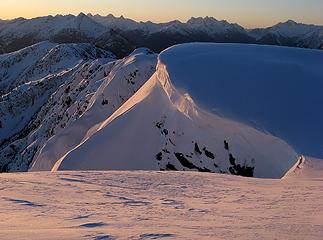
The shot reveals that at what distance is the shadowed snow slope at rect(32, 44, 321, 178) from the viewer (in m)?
18.9

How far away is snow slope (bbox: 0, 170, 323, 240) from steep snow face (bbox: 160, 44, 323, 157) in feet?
20.4

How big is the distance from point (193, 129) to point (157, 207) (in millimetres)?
14415

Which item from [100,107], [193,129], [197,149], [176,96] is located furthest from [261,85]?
[100,107]

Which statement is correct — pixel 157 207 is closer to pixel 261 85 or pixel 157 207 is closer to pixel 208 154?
pixel 208 154

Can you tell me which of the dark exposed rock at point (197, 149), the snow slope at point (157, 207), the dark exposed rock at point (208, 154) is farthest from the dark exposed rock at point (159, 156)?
the snow slope at point (157, 207)

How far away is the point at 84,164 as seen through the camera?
87.5 feet

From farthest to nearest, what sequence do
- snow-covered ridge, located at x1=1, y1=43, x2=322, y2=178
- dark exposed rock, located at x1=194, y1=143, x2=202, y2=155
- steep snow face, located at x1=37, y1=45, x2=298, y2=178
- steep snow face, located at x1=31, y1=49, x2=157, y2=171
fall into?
steep snow face, located at x1=31, y1=49, x2=157, y2=171, dark exposed rock, located at x1=194, y1=143, x2=202, y2=155, snow-covered ridge, located at x1=1, y1=43, x2=322, y2=178, steep snow face, located at x1=37, y1=45, x2=298, y2=178

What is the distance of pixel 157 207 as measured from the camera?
822cm

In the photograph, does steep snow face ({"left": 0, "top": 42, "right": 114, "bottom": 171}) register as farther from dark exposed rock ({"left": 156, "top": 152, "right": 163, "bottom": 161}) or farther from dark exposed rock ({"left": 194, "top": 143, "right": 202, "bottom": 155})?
dark exposed rock ({"left": 194, "top": 143, "right": 202, "bottom": 155})

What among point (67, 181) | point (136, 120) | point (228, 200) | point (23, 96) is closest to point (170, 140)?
point (136, 120)

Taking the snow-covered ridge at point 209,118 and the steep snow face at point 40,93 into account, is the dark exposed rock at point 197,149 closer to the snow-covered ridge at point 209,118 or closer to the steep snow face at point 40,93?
the snow-covered ridge at point 209,118

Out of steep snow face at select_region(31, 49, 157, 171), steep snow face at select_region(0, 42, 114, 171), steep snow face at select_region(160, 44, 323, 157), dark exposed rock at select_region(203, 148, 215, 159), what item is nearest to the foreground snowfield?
steep snow face at select_region(160, 44, 323, 157)

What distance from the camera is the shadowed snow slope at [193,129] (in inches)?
746

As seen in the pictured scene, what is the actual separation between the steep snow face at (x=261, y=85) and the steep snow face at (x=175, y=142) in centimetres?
36
